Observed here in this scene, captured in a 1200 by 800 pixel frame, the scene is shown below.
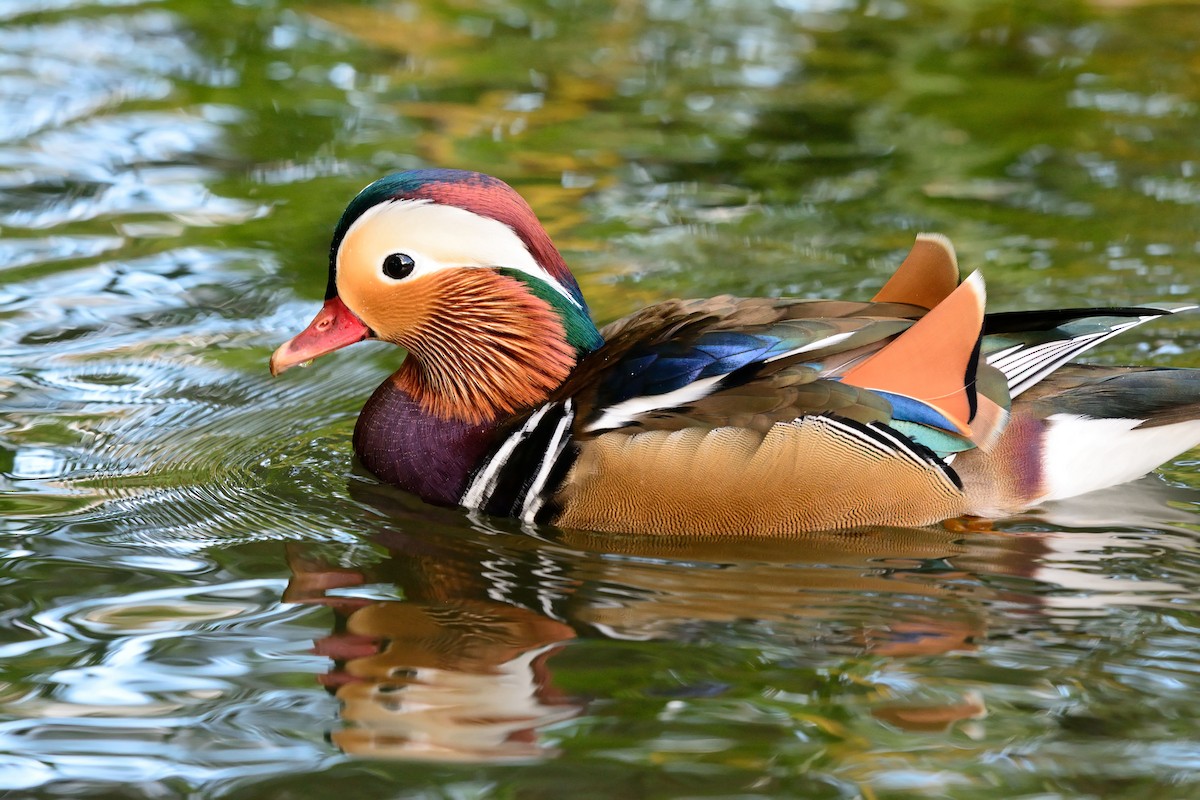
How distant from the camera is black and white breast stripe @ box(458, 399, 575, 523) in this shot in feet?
15.4

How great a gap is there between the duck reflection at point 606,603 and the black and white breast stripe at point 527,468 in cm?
8

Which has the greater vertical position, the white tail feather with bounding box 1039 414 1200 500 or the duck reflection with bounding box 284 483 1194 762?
the white tail feather with bounding box 1039 414 1200 500

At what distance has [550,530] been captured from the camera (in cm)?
475

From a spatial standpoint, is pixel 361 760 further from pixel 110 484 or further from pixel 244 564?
pixel 110 484

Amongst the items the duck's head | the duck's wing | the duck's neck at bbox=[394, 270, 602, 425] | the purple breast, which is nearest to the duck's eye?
the duck's head

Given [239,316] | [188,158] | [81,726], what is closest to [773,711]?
[81,726]

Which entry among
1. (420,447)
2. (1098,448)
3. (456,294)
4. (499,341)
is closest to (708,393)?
(499,341)

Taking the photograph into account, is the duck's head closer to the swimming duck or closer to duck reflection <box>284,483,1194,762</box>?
the swimming duck

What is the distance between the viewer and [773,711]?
147 inches

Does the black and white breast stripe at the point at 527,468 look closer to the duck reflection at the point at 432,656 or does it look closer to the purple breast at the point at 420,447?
the purple breast at the point at 420,447

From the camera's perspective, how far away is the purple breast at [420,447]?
4941mm

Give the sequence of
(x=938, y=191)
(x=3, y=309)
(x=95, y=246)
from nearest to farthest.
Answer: (x=3, y=309) < (x=95, y=246) < (x=938, y=191)

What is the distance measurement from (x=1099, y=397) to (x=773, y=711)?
1725mm

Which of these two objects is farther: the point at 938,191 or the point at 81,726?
the point at 938,191
